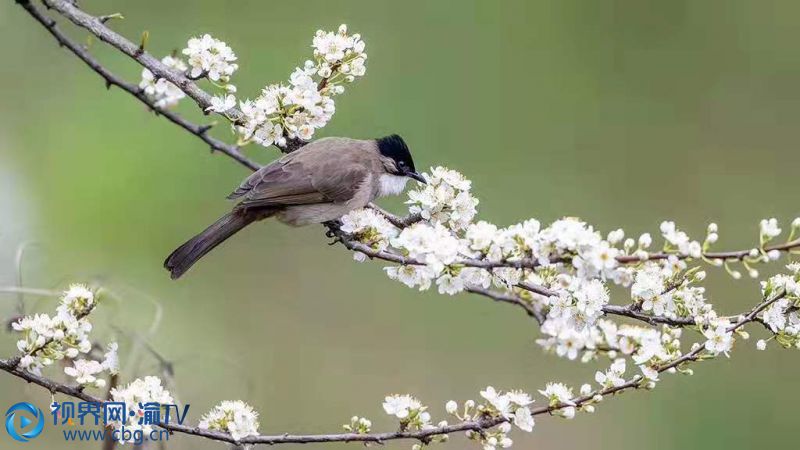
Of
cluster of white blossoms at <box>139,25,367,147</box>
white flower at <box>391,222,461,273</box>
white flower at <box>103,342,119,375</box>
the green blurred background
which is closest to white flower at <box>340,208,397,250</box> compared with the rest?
cluster of white blossoms at <box>139,25,367,147</box>

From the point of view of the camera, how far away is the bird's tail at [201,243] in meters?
3.41

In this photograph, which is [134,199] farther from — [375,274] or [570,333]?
[570,333]

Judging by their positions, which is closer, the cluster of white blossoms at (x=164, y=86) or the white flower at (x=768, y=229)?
the white flower at (x=768, y=229)

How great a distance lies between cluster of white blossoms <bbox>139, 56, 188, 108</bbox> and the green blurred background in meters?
1.28

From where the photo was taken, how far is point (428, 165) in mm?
7559

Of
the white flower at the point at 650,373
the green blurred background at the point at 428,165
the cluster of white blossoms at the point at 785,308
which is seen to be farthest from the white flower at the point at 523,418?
the green blurred background at the point at 428,165

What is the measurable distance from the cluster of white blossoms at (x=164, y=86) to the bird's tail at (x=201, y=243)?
0.43m

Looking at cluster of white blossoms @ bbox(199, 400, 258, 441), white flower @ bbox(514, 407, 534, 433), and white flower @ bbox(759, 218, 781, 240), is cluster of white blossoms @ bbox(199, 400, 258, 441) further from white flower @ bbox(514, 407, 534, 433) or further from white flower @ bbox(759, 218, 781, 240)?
white flower @ bbox(759, 218, 781, 240)

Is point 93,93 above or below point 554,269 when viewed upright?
above

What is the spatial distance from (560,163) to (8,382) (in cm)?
474

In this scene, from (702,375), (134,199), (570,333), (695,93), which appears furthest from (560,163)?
(570,333)

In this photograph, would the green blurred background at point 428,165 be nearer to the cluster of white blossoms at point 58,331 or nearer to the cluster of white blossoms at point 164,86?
the cluster of white blossoms at point 164,86

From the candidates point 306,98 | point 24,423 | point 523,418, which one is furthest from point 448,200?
point 24,423

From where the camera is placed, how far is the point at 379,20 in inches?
354
